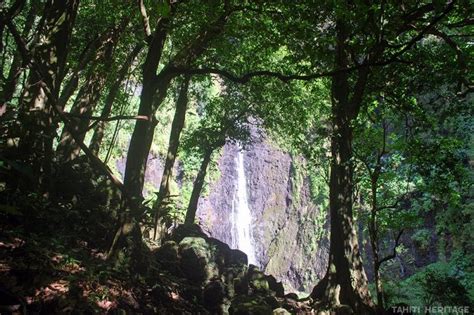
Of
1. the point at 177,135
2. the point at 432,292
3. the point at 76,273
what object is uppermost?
the point at 177,135

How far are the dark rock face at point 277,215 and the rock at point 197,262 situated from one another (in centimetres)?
1449

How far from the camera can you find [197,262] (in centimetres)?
916

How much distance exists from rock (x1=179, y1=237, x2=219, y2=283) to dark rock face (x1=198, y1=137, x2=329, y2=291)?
14.5 metres

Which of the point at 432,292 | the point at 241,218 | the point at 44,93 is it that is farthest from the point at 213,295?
the point at 241,218

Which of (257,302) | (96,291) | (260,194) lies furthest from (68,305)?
(260,194)

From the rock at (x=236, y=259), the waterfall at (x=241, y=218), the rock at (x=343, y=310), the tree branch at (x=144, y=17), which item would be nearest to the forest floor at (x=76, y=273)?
the rock at (x=343, y=310)

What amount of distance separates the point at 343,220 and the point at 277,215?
17565 mm

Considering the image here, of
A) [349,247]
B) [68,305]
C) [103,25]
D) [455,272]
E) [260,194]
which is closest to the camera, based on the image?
[68,305]

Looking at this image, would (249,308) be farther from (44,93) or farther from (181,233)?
(181,233)

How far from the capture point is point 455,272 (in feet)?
42.8

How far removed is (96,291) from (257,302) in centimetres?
338

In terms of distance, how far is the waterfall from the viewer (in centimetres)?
2486

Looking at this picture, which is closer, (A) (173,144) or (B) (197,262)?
(B) (197,262)

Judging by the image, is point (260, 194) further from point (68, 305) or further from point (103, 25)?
point (68, 305)
